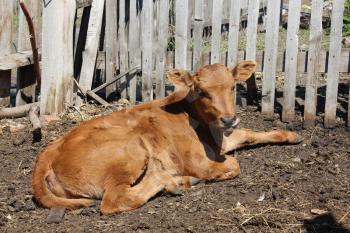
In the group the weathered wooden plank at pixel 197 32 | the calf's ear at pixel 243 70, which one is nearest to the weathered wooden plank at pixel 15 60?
the weathered wooden plank at pixel 197 32

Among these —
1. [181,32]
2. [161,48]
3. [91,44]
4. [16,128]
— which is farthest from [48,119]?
[181,32]

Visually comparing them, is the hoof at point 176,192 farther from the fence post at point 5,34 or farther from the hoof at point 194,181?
the fence post at point 5,34

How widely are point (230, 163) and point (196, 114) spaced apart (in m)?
0.61

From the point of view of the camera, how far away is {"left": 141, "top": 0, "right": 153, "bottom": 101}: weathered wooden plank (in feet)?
26.7

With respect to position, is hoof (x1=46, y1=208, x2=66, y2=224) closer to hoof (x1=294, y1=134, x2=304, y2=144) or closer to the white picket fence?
hoof (x1=294, y1=134, x2=304, y2=144)

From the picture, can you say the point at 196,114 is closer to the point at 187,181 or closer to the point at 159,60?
the point at 187,181

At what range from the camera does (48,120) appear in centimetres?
802

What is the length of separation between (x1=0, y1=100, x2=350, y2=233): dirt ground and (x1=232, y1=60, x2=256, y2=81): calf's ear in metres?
0.90

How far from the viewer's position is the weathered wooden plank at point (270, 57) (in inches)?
284

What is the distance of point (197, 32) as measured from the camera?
779cm

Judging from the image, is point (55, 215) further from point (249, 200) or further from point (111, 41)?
point (111, 41)

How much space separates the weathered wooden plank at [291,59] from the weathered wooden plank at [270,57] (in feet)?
0.52

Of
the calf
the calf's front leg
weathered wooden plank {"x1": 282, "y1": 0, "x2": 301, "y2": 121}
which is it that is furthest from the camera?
weathered wooden plank {"x1": 282, "y1": 0, "x2": 301, "y2": 121}

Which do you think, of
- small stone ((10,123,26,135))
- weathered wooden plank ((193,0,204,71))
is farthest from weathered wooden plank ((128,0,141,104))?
small stone ((10,123,26,135))
